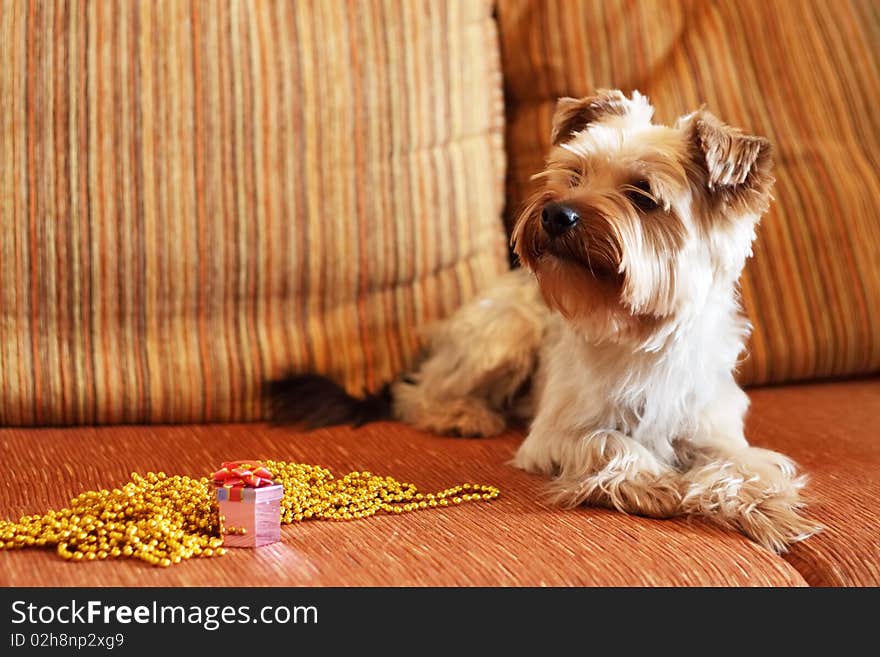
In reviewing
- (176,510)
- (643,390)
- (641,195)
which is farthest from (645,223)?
(176,510)

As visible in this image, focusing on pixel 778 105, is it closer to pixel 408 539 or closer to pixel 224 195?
pixel 224 195

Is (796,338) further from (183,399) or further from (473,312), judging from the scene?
(183,399)

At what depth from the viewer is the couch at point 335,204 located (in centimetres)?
216

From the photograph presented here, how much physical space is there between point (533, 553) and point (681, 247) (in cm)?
62

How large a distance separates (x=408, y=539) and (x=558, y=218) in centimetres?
59

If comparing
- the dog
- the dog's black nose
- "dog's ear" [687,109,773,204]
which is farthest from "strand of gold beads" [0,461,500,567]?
"dog's ear" [687,109,773,204]

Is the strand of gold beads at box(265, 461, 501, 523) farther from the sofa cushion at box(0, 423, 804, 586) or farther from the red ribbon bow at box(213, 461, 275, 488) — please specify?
the red ribbon bow at box(213, 461, 275, 488)

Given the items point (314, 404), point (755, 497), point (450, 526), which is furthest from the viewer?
point (314, 404)

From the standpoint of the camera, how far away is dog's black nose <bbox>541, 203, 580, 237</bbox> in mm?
1740

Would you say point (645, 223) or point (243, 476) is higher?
point (645, 223)

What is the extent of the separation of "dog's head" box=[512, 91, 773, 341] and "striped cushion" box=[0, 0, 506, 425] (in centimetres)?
62

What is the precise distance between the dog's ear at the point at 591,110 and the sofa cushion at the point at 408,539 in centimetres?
68

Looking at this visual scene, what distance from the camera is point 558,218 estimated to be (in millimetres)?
1743

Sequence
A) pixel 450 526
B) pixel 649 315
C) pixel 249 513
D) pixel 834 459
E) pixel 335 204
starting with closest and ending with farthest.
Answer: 1. pixel 249 513
2. pixel 450 526
3. pixel 649 315
4. pixel 834 459
5. pixel 335 204
